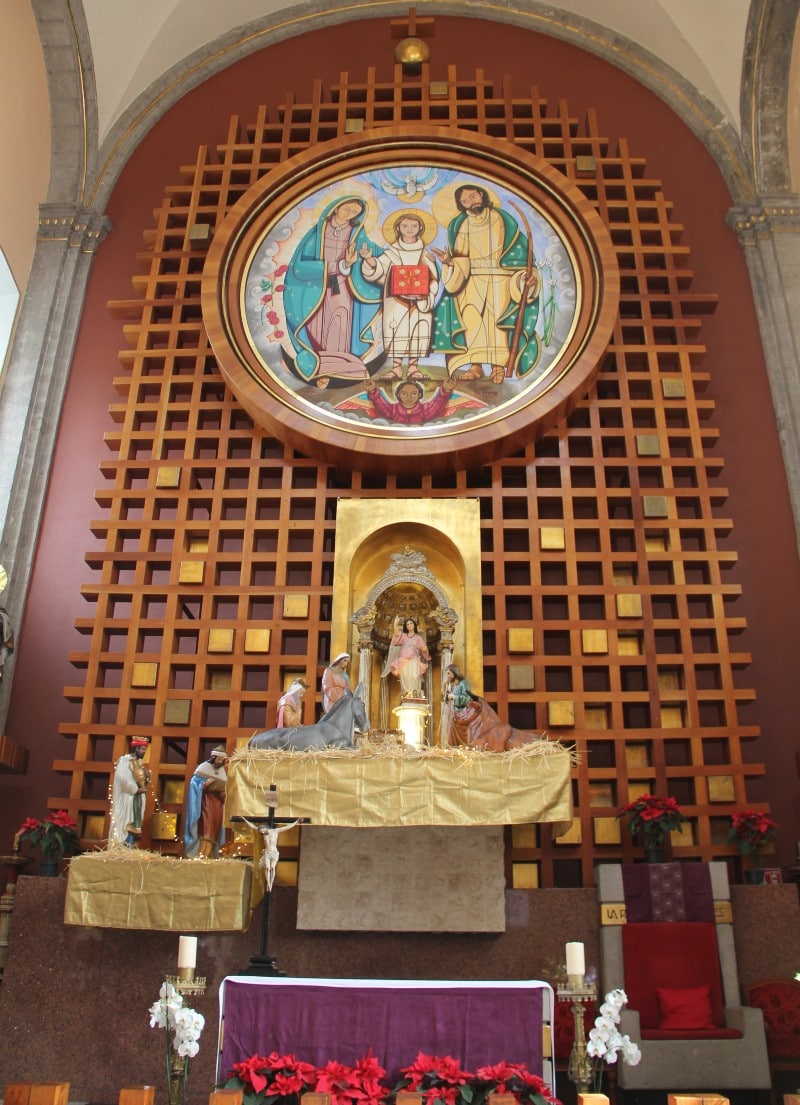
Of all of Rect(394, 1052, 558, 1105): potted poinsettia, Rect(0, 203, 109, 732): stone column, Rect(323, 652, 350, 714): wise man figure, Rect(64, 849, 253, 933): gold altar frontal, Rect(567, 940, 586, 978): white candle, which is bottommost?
Rect(394, 1052, 558, 1105): potted poinsettia

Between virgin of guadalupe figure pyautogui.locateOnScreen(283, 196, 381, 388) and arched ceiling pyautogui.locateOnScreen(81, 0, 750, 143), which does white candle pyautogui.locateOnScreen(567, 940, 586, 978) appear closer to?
virgin of guadalupe figure pyautogui.locateOnScreen(283, 196, 381, 388)

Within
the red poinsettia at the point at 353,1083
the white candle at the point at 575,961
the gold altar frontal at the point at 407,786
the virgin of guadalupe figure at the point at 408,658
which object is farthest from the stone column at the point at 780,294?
the red poinsettia at the point at 353,1083

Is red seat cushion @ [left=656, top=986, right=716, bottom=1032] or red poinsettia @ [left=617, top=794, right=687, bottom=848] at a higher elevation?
red poinsettia @ [left=617, top=794, right=687, bottom=848]

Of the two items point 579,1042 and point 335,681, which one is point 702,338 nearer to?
point 335,681

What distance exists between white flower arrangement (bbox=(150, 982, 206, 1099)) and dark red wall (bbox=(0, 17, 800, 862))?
15.3 feet

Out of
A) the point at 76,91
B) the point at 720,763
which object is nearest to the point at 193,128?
the point at 76,91

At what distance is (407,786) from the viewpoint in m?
6.94

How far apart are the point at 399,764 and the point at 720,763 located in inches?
139

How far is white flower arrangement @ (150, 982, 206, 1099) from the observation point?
473cm

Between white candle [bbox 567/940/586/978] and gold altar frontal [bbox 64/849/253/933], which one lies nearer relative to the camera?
white candle [bbox 567/940/586/978]

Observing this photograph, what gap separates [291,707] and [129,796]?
53.4 inches

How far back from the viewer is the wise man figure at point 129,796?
7.81m

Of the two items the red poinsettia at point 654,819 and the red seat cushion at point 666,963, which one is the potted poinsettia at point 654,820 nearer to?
the red poinsettia at point 654,819

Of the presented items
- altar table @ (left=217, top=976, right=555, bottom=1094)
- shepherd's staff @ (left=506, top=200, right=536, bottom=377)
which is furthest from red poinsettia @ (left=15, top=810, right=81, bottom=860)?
shepherd's staff @ (left=506, top=200, right=536, bottom=377)
